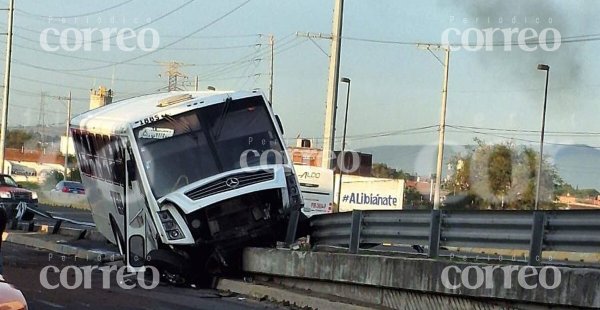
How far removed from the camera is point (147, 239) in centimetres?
1556

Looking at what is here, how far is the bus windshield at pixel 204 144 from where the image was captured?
1544 cm

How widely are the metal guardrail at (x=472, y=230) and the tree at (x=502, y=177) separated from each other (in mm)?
52721

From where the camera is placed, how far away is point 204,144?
51.4 feet

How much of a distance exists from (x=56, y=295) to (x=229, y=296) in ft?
9.38

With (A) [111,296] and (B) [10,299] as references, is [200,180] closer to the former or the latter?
(A) [111,296]

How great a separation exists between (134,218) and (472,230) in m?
6.96

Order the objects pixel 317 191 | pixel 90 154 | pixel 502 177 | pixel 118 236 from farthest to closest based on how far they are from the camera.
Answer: pixel 502 177 < pixel 317 191 < pixel 90 154 < pixel 118 236

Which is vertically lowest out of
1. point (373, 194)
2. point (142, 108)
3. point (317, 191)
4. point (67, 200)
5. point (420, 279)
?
point (67, 200)

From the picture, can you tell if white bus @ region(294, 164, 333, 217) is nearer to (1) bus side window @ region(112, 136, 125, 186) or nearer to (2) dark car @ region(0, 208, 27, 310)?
(1) bus side window @ region(112, 136, 125, 186)

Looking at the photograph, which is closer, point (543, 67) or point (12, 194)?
point (12, 194)

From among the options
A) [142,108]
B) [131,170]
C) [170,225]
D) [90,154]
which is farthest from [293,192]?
[90,154]

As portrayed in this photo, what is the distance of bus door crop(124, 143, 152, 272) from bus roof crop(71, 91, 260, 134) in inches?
31.6

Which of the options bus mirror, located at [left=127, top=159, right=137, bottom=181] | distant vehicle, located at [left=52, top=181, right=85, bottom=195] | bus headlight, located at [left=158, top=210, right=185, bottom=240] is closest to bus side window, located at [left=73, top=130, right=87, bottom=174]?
bus mirror, located at [left=127, top=159, right=137, bottom=181]

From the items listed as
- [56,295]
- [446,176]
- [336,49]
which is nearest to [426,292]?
[56,295]
